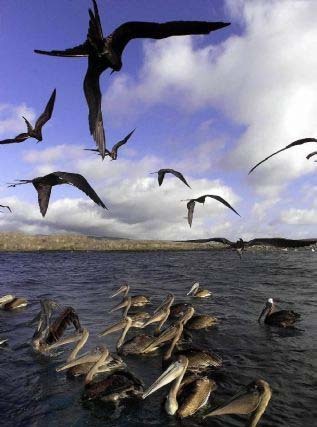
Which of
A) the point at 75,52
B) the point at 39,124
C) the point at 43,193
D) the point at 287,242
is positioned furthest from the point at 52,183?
the point at 287,242

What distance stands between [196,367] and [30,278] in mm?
20425

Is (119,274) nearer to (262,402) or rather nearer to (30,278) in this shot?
(30,278)

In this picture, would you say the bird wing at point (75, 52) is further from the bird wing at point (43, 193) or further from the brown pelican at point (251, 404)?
the brown pelican at point (251, 404)

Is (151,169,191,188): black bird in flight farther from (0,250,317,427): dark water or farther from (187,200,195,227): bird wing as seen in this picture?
(0,250,317,427): dark water

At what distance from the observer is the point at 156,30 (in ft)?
14.5

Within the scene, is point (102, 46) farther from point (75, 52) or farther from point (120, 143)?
point (120, 143)

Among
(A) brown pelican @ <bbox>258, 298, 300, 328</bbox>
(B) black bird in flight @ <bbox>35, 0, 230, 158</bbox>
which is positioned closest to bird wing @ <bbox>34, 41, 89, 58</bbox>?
(B) black bird in flight @ <bbox>35, 0, 230, 158</bbox>

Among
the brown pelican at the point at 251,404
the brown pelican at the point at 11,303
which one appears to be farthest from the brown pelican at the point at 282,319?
the brown pelican at the point at 11,303

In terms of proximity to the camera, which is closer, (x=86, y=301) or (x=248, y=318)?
(x=248, y=318)

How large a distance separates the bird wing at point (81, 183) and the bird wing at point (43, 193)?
45cm

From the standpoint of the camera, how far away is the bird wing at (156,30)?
161 inches

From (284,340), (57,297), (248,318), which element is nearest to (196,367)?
(284,340)

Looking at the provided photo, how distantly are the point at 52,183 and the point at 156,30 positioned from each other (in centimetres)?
283

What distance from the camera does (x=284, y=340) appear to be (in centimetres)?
1131
